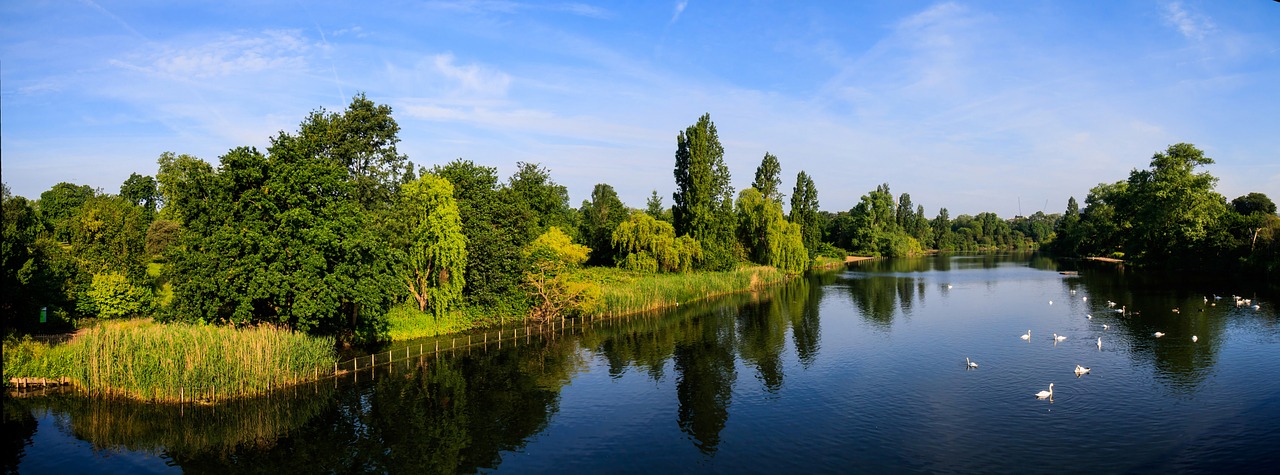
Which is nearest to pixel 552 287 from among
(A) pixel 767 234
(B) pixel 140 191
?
(A) pixel 767 234

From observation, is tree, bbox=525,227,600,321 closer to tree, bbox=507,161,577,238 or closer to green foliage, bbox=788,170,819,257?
tree, bbox=507,161,577,238

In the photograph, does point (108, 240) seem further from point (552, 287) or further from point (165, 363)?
point (552, 287)

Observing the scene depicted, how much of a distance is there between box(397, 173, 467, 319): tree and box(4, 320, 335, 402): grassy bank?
44.8 feet

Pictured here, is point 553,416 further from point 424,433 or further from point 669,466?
point 669,466

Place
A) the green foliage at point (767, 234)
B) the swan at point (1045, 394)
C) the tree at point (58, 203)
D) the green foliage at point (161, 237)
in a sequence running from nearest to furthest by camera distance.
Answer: the swan at point (1045, 394), the green foliage at point (161, 237), the tree at point (58, 203), the green foliage at point (767, 234)

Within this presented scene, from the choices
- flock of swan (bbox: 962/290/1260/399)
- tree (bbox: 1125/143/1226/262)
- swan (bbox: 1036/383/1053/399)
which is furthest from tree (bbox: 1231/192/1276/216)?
swan (bbox: 1036/383/1053/399)

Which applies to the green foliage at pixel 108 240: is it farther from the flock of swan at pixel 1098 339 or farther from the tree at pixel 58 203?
the flock of swan at pixel 1098 339

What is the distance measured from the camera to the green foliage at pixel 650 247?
232ft

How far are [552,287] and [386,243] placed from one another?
13150 millimetres

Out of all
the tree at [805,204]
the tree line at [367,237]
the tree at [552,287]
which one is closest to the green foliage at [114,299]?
the tree line at [367,237]

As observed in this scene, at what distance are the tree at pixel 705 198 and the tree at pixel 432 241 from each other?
39617 millimetres

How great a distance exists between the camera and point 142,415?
2741cm

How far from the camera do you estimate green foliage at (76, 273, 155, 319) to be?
4447 centimetres

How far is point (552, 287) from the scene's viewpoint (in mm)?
51031
